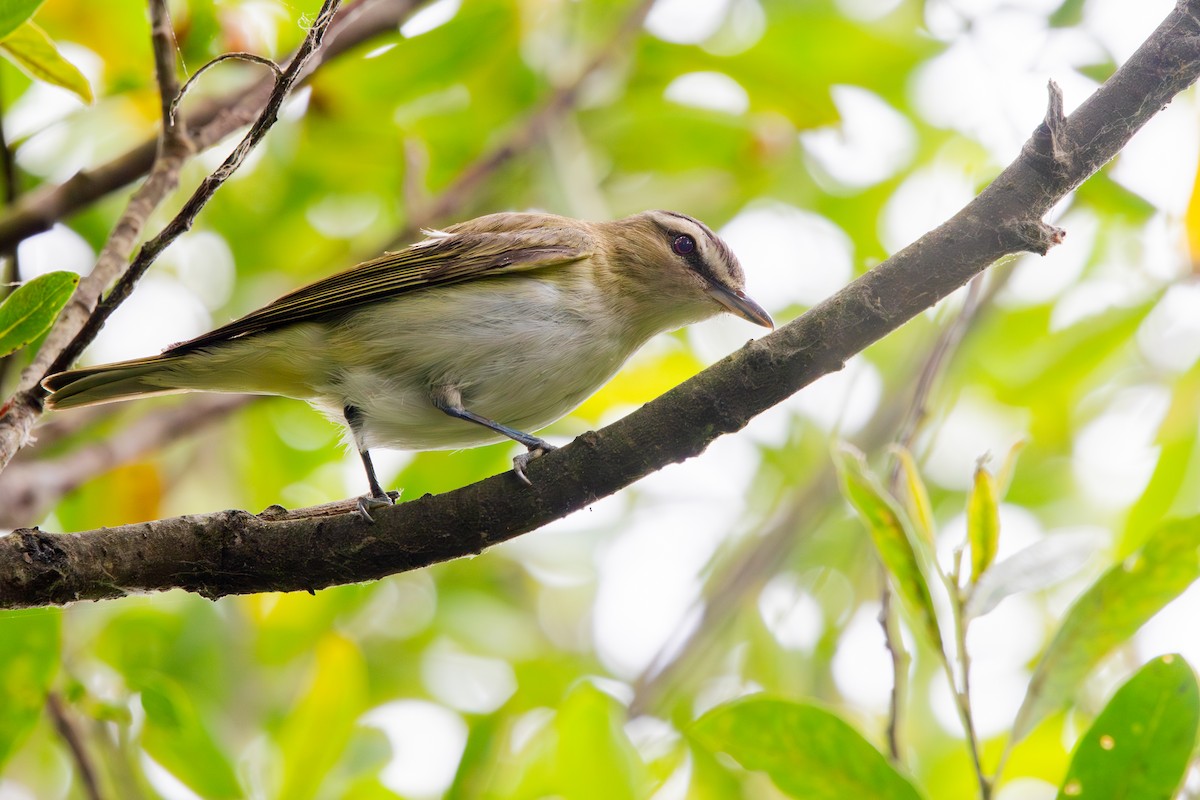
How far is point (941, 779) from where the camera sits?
4496 millimetres

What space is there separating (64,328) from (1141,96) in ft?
9.02

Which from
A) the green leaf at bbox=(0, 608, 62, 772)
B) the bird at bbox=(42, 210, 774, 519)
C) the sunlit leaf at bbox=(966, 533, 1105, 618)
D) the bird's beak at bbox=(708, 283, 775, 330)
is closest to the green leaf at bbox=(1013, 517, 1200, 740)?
the sunlit leaf at bbox=(966, 533, 1105, 618)

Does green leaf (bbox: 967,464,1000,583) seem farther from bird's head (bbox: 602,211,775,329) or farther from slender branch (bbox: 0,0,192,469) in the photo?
slender branch (bbox: 0,0,192,469)

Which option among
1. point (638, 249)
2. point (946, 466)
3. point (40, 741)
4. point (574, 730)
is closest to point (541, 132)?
point (638, 249)

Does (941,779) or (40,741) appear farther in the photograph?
(40,741)

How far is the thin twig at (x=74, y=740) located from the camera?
12.2 ft

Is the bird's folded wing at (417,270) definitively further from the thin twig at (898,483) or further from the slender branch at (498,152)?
the thin twig at (898,483)

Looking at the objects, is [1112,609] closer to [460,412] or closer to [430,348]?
[460,412]

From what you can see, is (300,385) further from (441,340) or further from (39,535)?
(39,535)

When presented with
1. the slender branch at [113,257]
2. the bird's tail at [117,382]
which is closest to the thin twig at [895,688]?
the slender branch at [113,257]

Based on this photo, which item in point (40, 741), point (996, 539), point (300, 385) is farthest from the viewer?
point (40, 741)

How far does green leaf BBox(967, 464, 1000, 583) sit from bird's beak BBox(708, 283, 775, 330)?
1889 millimetres

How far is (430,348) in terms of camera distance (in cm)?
413

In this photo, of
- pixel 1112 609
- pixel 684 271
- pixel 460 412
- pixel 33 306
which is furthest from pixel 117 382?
pixel 1112 609
